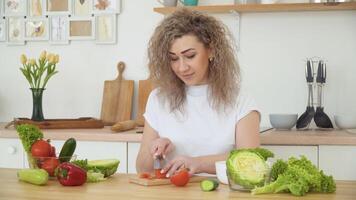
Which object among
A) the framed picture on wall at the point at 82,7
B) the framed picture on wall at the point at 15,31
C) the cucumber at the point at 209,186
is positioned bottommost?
the cucumber at the point at 209,186

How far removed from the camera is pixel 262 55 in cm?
348

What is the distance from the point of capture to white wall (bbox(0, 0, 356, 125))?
11.1 ft

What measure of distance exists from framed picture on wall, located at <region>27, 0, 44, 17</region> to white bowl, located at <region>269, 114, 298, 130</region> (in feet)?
5.74

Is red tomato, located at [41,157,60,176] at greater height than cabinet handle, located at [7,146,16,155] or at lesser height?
greater

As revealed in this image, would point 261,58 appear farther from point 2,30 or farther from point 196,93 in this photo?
point 2,30

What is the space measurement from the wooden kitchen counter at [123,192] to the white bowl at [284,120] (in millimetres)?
1380

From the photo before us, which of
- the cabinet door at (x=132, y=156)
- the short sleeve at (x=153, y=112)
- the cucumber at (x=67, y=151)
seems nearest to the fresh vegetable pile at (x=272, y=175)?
the cucumber at (x=67, y=151)

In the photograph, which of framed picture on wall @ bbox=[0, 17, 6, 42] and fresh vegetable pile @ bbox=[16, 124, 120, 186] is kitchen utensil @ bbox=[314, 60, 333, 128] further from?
framed picture on wall @ bbox=[0, 17, 6, 42]

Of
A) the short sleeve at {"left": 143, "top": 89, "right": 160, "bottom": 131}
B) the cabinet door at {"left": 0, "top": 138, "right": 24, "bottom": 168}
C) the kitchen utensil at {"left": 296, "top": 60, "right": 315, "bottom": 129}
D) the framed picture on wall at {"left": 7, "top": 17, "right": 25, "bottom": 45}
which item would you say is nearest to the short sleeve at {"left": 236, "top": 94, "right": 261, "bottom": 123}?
the short sleeve at {"left": 143, "top": 89, "right": 160, "bottom": 131}

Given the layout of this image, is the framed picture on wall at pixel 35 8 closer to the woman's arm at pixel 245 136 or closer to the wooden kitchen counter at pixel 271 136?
the wooden kitchen counter at pixel 271 136

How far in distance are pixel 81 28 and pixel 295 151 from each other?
66.6 inches

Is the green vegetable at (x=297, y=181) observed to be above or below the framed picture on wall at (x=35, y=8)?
below

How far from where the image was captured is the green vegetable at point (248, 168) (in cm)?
159

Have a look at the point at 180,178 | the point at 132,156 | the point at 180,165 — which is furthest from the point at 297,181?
the point at 132,156
